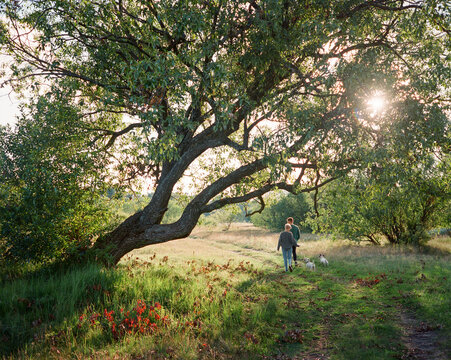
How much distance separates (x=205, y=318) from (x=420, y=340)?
468cm

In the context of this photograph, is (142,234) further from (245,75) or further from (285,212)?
(285,212)

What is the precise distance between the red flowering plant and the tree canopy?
3713 mm

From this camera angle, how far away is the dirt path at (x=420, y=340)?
197 inches

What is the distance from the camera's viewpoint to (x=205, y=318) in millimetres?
6496

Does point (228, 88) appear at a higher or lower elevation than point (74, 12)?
lower

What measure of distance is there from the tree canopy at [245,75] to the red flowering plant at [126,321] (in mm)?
3713

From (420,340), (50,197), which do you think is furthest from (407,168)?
(50,197)

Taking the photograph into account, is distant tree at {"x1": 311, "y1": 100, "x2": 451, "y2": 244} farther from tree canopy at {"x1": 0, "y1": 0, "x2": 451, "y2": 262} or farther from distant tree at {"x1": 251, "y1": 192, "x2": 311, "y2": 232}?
distant tree at {"x1": 251, "y1": 192, "x2": 311, "y2": 232}

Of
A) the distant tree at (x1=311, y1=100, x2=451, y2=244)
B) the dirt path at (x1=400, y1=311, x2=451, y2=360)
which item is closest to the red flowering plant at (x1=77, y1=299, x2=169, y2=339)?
the dirt path at (x1=400, y1=311, x2=451, y2=360)

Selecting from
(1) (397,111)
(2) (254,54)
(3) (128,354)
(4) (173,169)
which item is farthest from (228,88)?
(3) (128,354)

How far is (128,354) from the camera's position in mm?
4645

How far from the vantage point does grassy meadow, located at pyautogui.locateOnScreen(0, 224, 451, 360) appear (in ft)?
16.6

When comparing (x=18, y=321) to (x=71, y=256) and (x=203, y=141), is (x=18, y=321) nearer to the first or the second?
(x=71, y=256)

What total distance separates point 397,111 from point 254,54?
4676 millimetres
